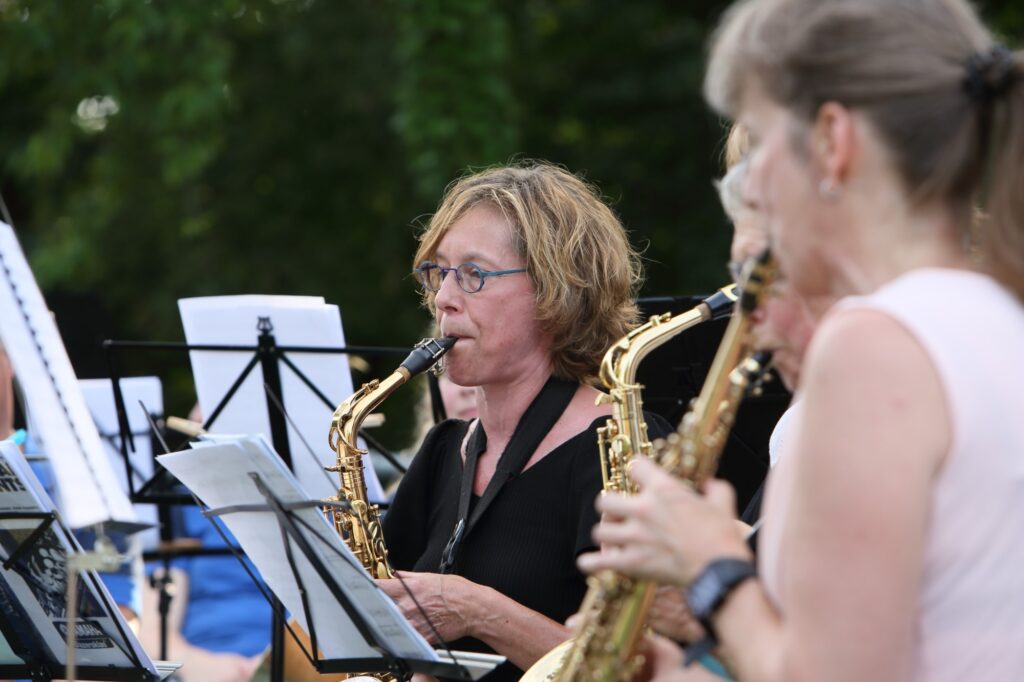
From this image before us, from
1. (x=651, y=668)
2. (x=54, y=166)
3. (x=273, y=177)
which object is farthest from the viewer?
(x=273, y=177)

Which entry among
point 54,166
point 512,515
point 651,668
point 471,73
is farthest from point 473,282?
point 54,166

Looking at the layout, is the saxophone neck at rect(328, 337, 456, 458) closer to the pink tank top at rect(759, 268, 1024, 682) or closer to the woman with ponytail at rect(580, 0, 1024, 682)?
the woman with ponytail at rect(580, 0, 1024, 682)

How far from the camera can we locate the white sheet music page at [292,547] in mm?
2559

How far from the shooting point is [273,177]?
11.6 meters

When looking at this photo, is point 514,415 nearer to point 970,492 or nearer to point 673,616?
point 673,616

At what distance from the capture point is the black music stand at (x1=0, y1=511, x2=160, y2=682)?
9.46 ft

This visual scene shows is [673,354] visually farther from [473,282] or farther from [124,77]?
[124,77]

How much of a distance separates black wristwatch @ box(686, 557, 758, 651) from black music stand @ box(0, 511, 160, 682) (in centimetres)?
180

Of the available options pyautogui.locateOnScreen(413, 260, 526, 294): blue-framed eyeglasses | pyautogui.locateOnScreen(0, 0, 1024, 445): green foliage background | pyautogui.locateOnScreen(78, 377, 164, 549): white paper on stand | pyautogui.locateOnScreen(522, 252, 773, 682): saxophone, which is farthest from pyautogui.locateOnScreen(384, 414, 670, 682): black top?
pyautogui.locateOnScreen(0, 0, 1024, 445): green foliage background

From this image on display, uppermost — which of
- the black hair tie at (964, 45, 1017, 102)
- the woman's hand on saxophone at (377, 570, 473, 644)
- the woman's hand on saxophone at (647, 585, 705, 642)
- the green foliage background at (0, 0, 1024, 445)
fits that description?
the green foliage background at (0, 0, 1024, 445)

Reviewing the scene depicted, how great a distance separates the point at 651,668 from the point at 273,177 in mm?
10227

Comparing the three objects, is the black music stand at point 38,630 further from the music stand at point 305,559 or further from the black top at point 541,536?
the black top at point 541,536

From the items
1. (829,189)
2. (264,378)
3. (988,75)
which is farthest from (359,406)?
(988,75)

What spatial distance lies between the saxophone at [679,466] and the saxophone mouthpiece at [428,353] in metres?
1.67
